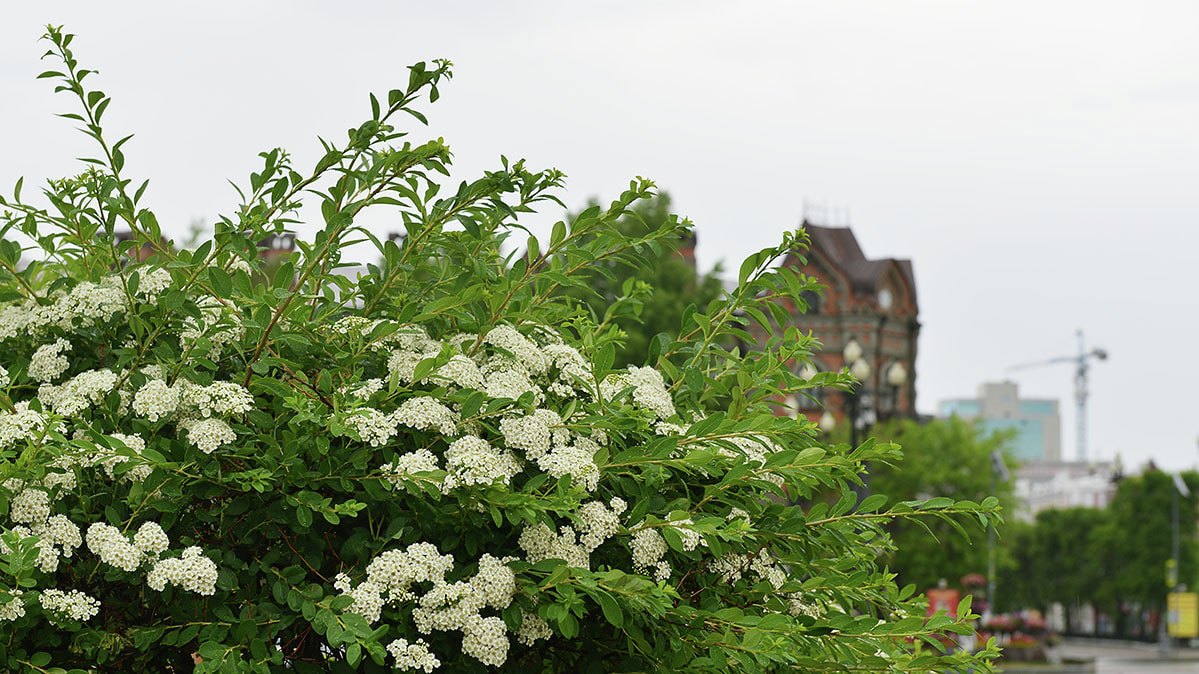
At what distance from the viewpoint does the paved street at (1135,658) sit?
44.6 meters

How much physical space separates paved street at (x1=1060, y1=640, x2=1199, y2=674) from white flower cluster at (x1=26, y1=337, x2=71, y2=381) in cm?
4233

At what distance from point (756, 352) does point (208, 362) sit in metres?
1.35

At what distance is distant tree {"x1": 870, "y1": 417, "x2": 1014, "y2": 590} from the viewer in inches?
1655

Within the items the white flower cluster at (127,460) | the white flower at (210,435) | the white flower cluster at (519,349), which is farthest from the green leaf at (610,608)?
the white flower cluster at (127,460)

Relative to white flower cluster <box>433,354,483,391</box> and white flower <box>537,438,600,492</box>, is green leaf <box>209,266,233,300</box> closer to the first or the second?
white flower cluster <box>433,354,483,391</box>

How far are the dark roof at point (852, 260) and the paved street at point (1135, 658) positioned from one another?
55.6 feet

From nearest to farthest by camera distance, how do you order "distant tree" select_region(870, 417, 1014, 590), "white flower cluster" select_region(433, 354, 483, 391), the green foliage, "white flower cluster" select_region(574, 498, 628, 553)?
"white flower cluster" select_region(574, 498, 628, 553)
"white flower cluster" select_region(433, 354, 483, 391)
"distant tree" select_region(870, 417, 1014, 590)
the green foliage

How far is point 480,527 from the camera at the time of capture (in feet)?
8.40

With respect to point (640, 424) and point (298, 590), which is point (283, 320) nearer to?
point (298, 590)

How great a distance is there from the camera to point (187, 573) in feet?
7.80

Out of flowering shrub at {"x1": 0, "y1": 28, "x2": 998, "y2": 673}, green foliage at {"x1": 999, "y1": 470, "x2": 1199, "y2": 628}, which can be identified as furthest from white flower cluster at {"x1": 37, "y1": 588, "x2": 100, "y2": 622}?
green foliage at {"x1": 999, "y1": 470, "x2": 1199, "y2": 628}

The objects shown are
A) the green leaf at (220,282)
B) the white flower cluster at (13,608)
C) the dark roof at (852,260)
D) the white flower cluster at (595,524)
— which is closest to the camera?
the white flower cluster at (13,608)

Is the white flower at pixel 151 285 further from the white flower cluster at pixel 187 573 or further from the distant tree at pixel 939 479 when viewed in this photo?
the distant tree at pixel 939 479

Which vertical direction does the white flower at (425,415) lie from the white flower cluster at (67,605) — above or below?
above
